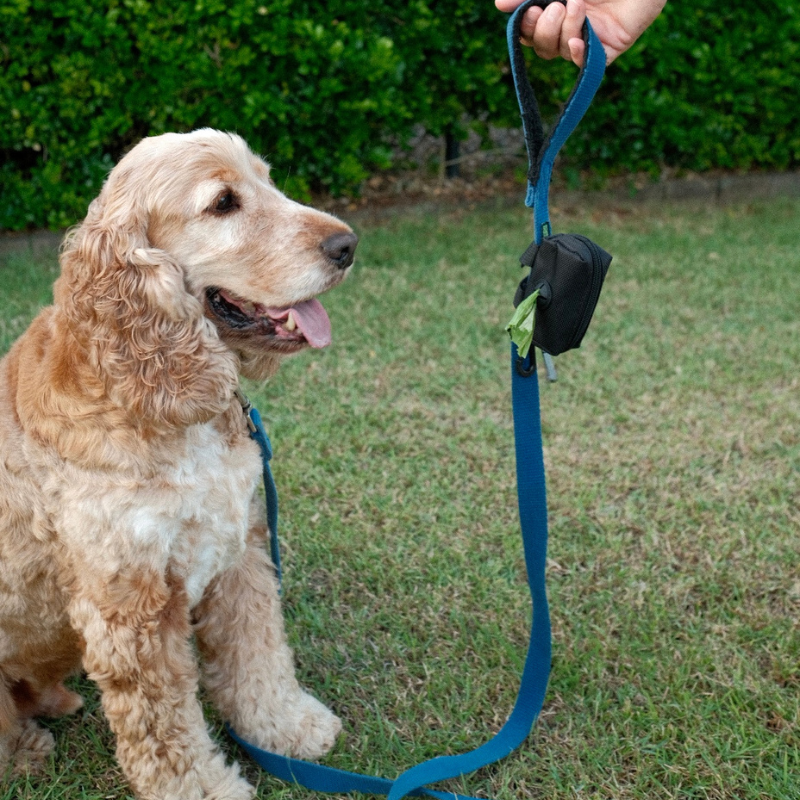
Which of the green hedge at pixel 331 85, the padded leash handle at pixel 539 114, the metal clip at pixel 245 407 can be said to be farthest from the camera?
the green hedge at pixel 331 85

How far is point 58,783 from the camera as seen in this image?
2316 mm

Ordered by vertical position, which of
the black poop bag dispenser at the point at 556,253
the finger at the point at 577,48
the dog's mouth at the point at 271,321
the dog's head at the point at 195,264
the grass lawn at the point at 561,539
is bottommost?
the grass lawn at the point at 561,539

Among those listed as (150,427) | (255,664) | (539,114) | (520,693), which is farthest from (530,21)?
(255,664)

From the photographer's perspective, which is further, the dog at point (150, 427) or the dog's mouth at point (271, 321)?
the dog's mouth at point (271, 321)

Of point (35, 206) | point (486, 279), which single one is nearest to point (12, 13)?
point (35, 206)

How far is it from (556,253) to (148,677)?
4.44 feet

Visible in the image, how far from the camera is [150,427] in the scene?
79.6 inches

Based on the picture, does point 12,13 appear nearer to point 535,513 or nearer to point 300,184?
point 300,184

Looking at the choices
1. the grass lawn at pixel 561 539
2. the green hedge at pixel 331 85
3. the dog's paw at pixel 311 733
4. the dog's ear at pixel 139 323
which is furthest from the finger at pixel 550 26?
the green hedge at pixel 331 85

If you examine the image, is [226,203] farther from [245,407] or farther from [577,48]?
[577,48]

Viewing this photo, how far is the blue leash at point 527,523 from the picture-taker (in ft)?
6.25

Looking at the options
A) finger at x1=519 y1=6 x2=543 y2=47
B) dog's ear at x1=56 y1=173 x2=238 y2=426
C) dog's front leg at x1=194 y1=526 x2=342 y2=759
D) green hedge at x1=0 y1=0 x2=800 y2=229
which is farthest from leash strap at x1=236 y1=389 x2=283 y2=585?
green hedge at x1=0 y1=0 x2=800 y2=229

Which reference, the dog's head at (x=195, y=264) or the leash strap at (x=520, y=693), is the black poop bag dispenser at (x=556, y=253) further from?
the dog's head at (x=195, y=264)

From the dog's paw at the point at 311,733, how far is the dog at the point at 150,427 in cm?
22
